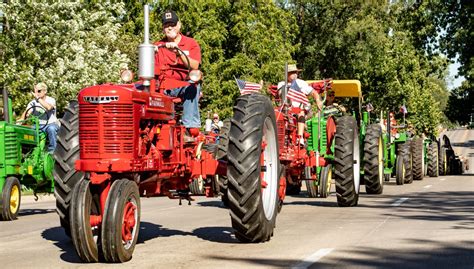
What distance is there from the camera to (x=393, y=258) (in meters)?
8.93


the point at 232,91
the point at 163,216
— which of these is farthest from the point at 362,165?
the point at 232,91

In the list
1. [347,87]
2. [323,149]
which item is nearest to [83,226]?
[323,149]

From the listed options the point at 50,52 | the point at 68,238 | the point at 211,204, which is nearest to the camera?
the point at 68,238

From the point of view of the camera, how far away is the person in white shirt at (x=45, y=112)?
16938 mm

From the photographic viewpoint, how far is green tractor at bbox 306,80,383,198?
17297 mm

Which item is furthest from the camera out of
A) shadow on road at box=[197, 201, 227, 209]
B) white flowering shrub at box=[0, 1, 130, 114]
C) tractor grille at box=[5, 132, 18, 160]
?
white flowering shrub at box=[0, 1, 130, 114]

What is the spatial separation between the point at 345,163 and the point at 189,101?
6.00m

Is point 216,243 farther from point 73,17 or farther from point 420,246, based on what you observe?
point 73,17

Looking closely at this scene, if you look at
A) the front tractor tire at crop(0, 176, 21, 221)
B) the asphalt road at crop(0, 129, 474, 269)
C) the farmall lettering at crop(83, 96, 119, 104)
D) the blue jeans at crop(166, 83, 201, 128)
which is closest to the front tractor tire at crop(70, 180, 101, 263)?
the asphalt road at crop(0, 129, 474, 269)

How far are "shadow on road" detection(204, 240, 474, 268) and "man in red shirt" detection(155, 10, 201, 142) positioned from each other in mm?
2185

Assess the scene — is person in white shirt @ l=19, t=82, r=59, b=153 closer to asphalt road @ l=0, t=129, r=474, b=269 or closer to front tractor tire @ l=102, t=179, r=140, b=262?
asphalt road @ l=0, t=129, r=474, b=269

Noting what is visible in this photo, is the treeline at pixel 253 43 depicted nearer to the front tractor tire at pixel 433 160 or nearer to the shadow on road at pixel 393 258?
the front tractor tire at pixel 433 160

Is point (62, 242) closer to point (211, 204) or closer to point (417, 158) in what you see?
point (211, 204)

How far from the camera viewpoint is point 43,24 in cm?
4497
